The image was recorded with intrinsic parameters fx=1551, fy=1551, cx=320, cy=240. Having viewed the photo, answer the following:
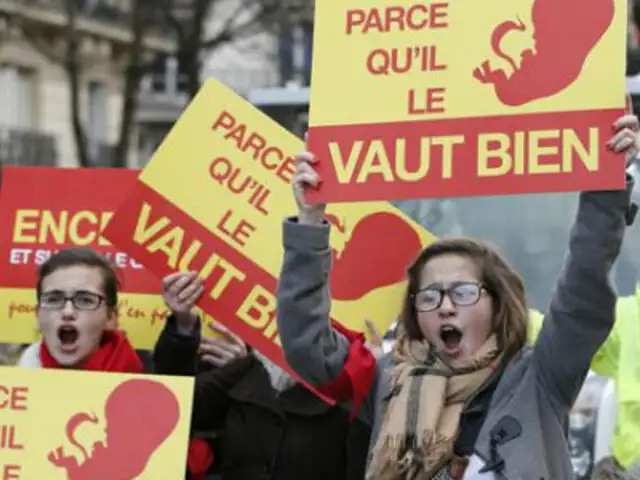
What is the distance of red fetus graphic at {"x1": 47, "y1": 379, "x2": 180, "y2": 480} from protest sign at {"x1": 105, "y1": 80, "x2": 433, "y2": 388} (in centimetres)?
60

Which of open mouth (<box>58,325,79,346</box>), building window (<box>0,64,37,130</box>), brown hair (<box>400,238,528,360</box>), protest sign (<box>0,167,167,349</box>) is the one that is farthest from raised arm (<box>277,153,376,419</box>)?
building window (<box>0,64,37,130</box>)

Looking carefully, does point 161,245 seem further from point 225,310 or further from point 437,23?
point 437,23

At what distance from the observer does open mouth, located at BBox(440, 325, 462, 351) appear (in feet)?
11.7

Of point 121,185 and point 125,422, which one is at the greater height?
point 121,185

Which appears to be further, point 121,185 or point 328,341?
point 121,185

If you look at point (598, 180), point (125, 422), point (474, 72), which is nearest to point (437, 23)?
point (474, 72)

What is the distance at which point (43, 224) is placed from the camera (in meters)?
5.22

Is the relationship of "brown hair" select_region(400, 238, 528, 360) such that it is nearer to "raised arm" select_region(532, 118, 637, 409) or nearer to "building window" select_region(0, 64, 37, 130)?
"raised arm" select_region(532, 118, 637, 409)

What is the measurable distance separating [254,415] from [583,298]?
1.38m

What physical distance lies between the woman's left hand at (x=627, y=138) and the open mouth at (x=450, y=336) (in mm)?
564

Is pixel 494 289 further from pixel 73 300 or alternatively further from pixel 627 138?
pixel 73 300

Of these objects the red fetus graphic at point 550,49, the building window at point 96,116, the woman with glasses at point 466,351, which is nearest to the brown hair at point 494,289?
the woman with glasses at point 466,351

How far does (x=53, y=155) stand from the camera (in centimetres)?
3362

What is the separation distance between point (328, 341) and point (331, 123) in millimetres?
528
